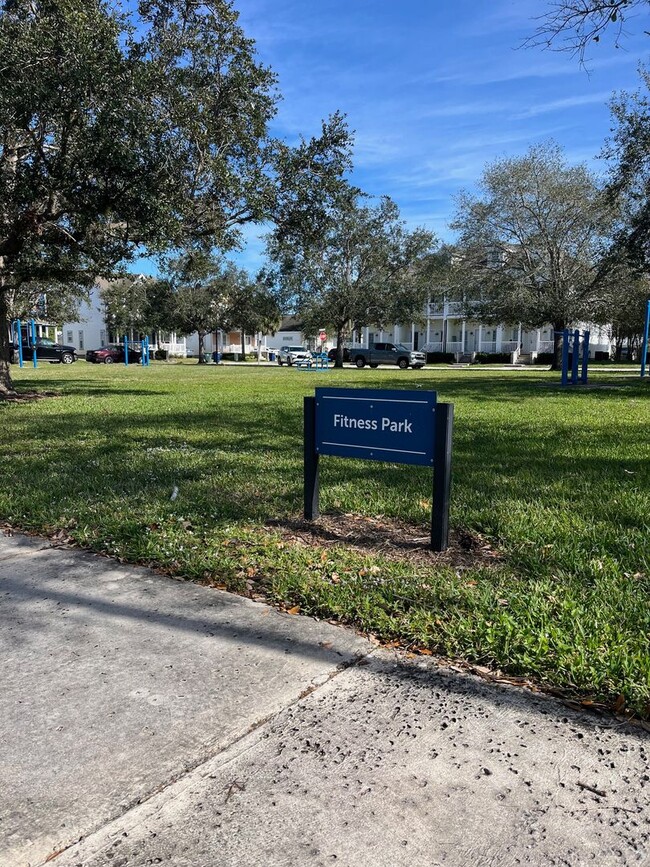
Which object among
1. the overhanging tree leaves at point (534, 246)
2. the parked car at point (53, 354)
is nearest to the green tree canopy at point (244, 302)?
the parked car at point (53, 354)

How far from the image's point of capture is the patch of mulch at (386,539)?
13.4 ft

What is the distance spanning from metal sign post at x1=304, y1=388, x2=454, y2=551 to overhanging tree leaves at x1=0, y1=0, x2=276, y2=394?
27.0 feet

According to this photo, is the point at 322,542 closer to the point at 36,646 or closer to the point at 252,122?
the point at 36,646

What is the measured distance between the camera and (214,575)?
3.96m

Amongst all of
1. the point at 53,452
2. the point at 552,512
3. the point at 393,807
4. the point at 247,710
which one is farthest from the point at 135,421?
the point at 393,807

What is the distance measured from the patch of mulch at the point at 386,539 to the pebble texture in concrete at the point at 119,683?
101cm

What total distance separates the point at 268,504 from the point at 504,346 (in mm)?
58171

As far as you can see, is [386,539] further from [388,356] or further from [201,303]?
[201,303]

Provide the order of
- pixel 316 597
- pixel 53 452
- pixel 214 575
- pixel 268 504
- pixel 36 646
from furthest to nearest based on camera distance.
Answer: pixel 53 452
pixel 268 504
pixel 214 575
pixel 316 597
pixel 36 646

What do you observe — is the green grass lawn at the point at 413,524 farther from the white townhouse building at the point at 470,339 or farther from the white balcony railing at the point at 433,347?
the white balcony railing at the point at 433,347

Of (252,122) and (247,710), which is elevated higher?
(252,122)

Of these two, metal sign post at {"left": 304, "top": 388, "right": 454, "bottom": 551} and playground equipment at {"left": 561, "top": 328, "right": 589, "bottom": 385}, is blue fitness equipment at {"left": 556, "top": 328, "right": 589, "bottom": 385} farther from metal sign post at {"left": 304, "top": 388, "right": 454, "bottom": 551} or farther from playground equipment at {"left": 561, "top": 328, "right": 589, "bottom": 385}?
metal sign post at {"left": 304, "top": 388, "right": 454, "bottom": 551}

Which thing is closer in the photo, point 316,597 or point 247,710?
point 247,710

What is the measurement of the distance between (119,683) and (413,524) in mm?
2649
